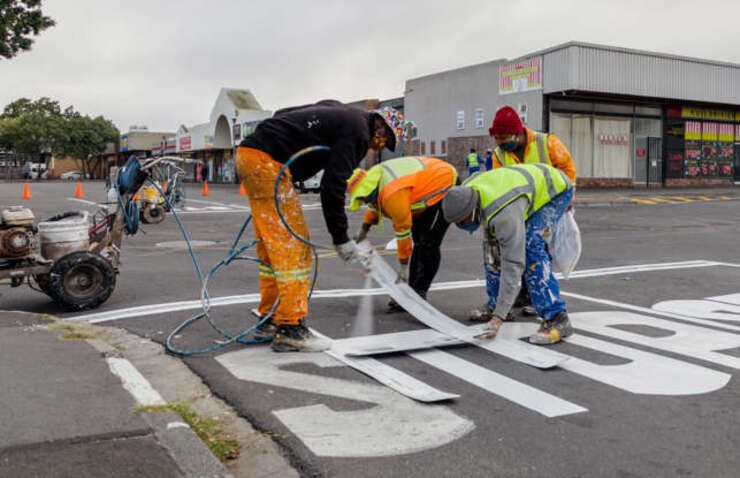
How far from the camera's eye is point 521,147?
650 centimetres

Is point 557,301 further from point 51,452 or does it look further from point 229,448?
point 51,452

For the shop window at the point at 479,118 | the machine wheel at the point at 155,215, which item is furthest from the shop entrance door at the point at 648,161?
the machine wheel at the point at 155,215

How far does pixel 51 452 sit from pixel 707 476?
9.66 feet

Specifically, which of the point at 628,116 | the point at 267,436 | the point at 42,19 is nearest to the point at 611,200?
the point at 628,116

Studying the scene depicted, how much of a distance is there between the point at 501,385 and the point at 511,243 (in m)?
1.13

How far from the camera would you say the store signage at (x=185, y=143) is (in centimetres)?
6372

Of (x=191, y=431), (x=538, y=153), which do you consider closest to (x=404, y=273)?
(x=538, y=153)

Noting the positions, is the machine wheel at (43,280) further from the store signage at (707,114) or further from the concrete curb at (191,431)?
the store signage at (707,114)

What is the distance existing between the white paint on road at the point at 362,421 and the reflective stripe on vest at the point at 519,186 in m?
1.66

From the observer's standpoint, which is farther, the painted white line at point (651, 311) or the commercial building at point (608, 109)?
the commercial building at point (608, 109)

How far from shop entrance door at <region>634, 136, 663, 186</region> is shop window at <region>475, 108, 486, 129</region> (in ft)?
25.5

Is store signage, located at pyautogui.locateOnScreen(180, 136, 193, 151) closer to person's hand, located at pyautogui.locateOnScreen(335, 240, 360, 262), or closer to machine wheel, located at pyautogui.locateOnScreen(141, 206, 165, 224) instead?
machine wheel, located at pyautogui.locateOnScreen(141, 206, 165, 224)

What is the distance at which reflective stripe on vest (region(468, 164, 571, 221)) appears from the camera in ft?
16.9

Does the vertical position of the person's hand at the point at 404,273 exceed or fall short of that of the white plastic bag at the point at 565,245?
it falls short
